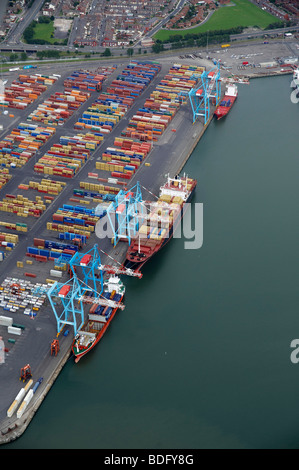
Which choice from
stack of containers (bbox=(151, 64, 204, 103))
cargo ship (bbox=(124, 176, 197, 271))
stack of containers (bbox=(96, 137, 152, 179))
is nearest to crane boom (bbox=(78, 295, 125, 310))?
cargo ship (bbox=(124, 176, 197, 271))

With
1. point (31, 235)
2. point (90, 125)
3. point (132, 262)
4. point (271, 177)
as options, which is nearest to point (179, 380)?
point (132, 262)

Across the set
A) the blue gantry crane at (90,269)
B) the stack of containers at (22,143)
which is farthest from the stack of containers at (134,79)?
the blue gantry crane at (90,269)

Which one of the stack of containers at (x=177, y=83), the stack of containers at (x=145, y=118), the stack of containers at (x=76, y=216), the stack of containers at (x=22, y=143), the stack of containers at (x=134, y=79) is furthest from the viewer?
the stack of containers at (x=134, y=79)

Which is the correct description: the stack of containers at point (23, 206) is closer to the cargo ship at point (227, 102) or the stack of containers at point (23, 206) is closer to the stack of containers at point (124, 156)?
the stack of containers at point (124, 156)

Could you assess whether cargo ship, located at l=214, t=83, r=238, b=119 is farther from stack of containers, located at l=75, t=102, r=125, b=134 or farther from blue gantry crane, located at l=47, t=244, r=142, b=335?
blue gantry crane, located at l=47, t=244, r=142, b=335

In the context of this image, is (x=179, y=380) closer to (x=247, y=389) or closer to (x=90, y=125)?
(x=247, y=389)
